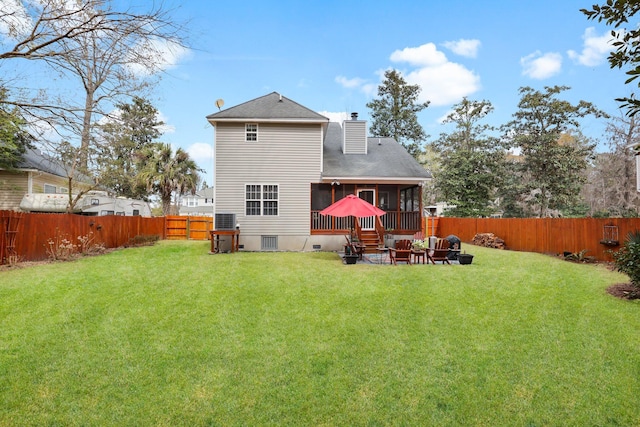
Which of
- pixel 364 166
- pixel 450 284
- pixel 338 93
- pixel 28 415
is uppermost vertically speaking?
pixel 338 93

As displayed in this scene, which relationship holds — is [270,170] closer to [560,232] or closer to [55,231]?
[55,231]

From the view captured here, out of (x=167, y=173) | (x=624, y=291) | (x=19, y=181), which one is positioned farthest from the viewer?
(x=167, y=173)

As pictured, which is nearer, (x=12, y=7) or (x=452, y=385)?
(x=452, y=385)

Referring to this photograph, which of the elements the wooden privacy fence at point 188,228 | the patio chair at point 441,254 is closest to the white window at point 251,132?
the wooden privacy fence at point 188,228

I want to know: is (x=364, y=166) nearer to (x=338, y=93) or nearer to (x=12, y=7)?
(x=338, y=93)

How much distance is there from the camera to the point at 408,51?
102 ft

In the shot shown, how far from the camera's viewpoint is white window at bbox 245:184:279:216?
1581cm

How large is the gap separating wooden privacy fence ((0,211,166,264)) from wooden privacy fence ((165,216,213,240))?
4838mm

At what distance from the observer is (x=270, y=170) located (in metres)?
15.8

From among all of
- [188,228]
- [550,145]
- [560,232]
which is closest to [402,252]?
[560,232]

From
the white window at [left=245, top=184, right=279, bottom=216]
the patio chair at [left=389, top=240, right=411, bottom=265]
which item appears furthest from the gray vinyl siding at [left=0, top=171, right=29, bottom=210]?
the patio chair at [left=389, top=240, right=411, bottom=265]

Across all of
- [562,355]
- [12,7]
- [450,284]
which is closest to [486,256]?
[450,284]

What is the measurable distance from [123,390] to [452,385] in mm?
4360

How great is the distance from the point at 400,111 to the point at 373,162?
19154 millimetres
